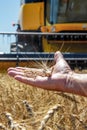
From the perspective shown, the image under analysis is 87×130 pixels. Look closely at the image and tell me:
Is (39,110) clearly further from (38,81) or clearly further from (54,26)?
(54,26)

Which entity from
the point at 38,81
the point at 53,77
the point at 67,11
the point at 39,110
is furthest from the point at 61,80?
the point at 67,11

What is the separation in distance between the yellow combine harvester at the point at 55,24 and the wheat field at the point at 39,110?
6380 mm

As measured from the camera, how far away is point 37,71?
2.38 m

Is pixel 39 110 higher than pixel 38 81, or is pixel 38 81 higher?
pixel 38 81

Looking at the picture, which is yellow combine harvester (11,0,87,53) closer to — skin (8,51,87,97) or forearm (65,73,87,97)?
skin (8,51,87,97)

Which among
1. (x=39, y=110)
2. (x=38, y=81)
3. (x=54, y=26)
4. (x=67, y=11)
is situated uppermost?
(x=38, y=81)

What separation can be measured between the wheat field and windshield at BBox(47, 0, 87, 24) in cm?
705

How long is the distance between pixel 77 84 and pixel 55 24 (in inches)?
356

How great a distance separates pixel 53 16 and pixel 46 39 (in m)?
0.84

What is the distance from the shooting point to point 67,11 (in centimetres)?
1129

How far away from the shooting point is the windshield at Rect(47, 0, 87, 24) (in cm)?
1120

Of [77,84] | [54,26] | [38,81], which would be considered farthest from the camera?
[54,26]

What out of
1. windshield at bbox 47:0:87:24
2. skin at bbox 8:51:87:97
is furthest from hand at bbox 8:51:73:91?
windshield at bbox 47:0:87:24

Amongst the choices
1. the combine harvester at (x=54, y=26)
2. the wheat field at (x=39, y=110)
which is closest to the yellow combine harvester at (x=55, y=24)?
the combine harvester at (x=54, y=26)
